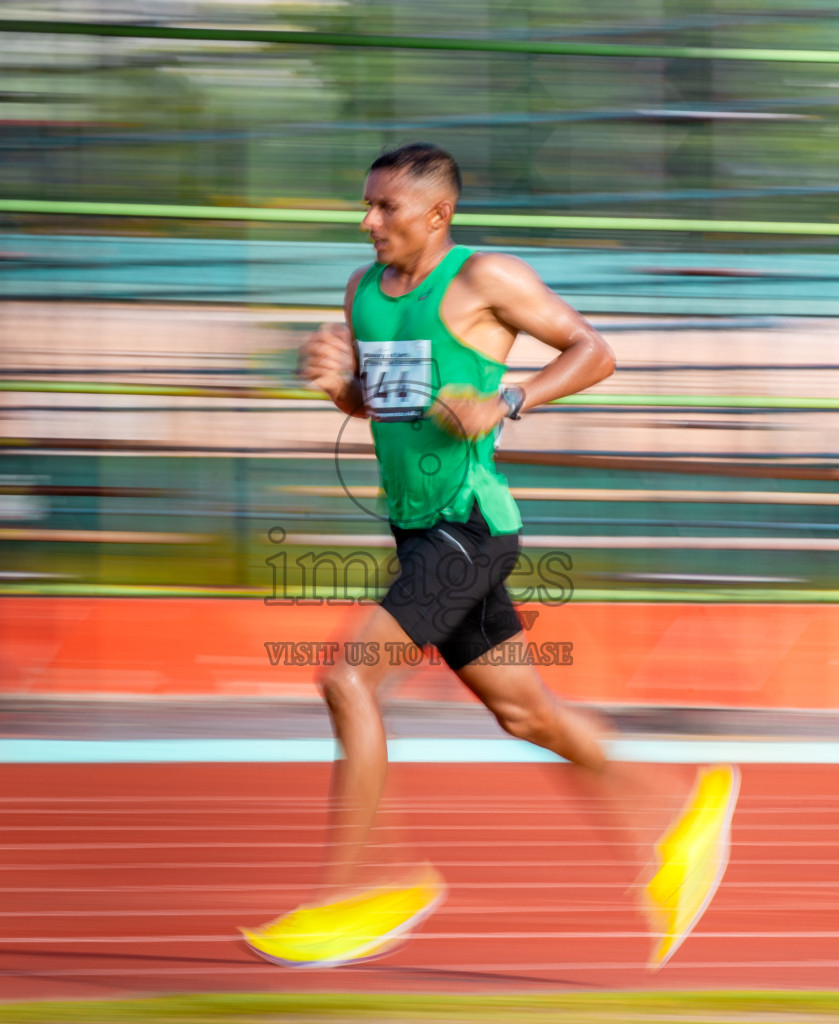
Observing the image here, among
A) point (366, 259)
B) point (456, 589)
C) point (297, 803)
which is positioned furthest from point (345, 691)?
point (366, 259)

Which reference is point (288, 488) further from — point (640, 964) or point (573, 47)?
point (640, 964)

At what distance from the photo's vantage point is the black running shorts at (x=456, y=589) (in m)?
2.83

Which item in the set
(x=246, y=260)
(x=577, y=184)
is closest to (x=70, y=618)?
(x=246, y=260)

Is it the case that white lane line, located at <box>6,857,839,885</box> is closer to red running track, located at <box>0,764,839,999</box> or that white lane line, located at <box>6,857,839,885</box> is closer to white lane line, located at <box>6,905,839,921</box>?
red running track, located at <box>0,764,839,999</box>

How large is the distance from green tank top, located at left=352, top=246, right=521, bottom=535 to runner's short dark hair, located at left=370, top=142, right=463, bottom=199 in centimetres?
19

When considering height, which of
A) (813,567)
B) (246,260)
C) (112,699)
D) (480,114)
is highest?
(480,114)

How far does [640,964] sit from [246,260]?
5.16 m

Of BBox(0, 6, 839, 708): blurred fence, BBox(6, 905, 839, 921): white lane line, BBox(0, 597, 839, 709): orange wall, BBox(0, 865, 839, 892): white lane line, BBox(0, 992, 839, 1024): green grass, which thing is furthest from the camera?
BBox(0, 6, 839, 708): blurred fence

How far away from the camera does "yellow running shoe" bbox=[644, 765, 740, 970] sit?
294cm

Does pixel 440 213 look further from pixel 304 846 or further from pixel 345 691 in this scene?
pixel 304 846

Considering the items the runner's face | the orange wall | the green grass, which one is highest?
the runner's face

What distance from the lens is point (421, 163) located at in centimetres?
297

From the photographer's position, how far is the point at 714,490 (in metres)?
7.35

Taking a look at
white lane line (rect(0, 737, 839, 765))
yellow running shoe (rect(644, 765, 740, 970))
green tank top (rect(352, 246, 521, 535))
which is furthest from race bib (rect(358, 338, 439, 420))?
white lane line (rect(0, 737, 839, 765))
